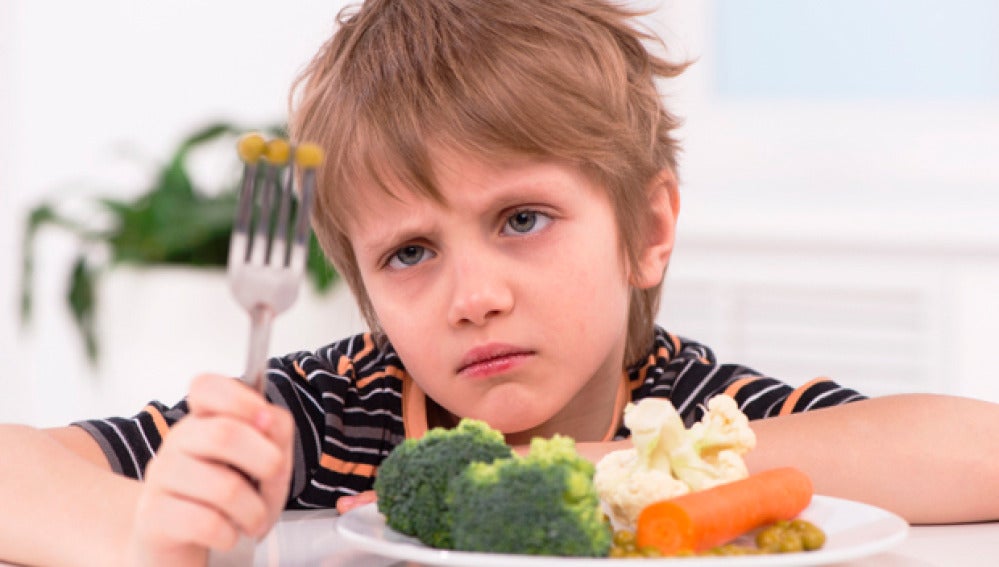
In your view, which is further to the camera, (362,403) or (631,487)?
(362,403)

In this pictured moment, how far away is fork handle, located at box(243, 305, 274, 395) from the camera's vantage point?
0.70m

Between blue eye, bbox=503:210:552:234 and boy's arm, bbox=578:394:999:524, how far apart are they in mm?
224

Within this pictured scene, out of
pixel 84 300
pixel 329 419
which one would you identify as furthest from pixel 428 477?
pixel 84 300

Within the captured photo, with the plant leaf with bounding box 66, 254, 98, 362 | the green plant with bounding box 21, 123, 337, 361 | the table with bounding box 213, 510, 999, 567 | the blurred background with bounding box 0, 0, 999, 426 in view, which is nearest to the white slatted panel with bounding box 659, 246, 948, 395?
the blurred background with bounding box 0, 0, 999, 426

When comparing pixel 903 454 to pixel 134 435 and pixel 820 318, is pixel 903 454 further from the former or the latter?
pixel 820 318

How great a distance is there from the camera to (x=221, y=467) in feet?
2.28

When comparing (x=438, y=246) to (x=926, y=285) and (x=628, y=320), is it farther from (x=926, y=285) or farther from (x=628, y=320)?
(x=926, y=285)

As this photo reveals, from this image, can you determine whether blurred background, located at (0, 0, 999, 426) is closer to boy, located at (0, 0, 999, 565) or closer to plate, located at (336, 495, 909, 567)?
boy, located at (0, 0, 999, 565)

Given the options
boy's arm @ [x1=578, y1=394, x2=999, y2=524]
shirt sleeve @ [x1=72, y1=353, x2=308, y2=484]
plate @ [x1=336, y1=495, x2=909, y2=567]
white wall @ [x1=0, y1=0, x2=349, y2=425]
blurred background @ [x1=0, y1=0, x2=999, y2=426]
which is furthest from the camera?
white wall @ [x1=0, y1=0, x2=349, y2=425]

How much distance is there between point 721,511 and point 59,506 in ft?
1.70

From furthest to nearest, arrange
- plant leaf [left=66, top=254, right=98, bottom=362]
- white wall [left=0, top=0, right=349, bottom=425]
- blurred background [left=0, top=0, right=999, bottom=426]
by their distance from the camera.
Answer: white wall [left=0, top=0, right=349, bottom=425] → plant leaf [left=66, top=254, right=98, bottom=362] → blurred background [left=0, top=0, right=999, bottom=426]

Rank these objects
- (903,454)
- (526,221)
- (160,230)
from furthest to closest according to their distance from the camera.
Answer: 1. (160,230)
2. (526,221)
3. (903,454)

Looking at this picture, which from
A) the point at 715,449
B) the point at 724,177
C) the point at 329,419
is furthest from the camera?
the point at 724,177

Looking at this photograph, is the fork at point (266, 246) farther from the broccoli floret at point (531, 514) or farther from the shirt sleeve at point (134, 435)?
the shirt sleeve at point (134, 435)
